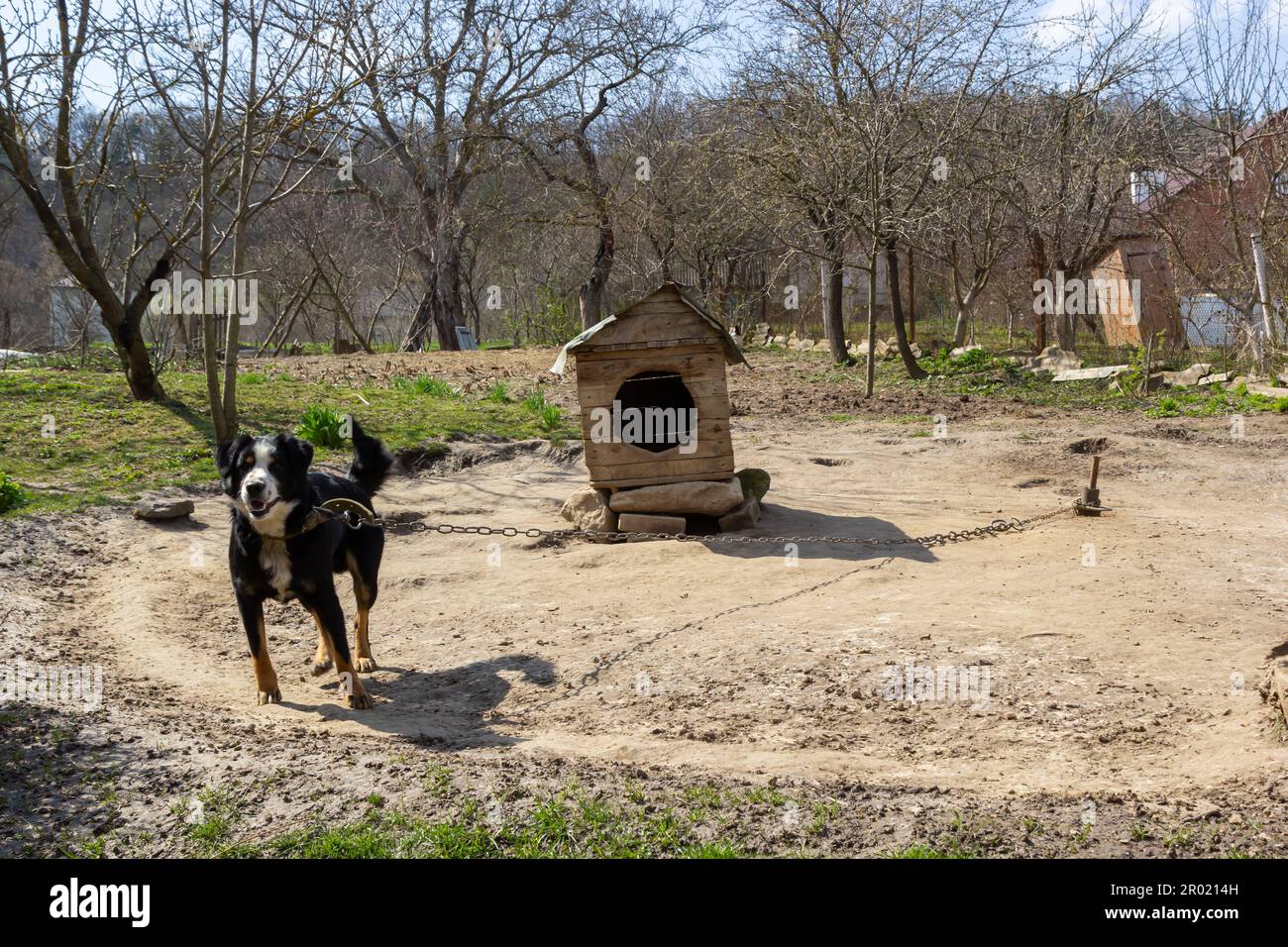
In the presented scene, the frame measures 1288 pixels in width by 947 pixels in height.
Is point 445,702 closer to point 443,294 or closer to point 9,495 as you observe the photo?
point 9,495

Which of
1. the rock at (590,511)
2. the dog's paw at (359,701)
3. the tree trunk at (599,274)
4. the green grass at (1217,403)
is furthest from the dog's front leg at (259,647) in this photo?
the tree trunk at (599,274)

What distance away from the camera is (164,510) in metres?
8.58

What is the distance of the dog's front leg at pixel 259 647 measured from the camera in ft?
16.7

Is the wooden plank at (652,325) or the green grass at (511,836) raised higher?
the wooden plank at (652,325)

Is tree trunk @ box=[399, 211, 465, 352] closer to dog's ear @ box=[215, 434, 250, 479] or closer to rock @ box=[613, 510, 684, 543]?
rock @ box=[613, 510, 684, 543]

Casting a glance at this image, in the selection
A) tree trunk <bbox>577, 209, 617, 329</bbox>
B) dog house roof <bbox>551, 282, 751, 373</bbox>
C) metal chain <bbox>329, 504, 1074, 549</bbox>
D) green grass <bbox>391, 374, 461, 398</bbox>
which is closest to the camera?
metal chain <bbox>329, 504, 1074, 549</bbox>

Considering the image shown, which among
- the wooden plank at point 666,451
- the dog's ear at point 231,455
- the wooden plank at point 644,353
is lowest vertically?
the wooden plank at point 666,451

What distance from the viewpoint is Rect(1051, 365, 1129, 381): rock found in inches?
623

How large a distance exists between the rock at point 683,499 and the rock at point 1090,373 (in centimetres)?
961

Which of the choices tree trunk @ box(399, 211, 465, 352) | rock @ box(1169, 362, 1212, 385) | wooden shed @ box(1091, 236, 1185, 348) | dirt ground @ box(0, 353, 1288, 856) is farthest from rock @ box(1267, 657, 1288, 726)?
tree trunk @ box(399, 211, 465, 352)

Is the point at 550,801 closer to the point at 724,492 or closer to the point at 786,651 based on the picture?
the point at 786,651

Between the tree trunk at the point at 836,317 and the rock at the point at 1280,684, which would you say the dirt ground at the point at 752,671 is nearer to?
the rock at the point at 1280,684

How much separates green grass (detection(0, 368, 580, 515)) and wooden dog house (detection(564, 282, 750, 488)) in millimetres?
3245
